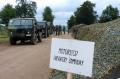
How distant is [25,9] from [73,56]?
73.0 metres

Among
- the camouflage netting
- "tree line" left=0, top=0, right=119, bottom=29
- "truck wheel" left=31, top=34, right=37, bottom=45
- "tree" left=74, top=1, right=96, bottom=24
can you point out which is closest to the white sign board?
the camouflage netting

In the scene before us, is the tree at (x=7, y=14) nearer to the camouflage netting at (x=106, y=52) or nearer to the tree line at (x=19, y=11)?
the tree line at (x=19, y=11)

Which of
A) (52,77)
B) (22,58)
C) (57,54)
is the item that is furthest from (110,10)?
(57,54)

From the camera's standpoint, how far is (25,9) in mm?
79875

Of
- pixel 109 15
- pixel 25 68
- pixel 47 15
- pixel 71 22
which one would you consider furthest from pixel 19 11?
pixel 25 68

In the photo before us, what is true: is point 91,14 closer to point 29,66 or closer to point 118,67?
point 29,66

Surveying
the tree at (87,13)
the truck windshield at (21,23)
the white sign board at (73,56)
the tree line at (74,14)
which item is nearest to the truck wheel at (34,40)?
the truck windshield at (21,23)

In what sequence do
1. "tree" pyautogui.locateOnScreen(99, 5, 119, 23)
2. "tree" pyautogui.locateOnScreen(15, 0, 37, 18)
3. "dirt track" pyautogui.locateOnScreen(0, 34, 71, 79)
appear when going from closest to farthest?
"dirt track" pyautogui.locateOnScreen(0, 34, 71, 79), "tree" pyautogui.locateOnScreen(99, 5, 119, 23), "tree" pyautogui.locateOnScreen(15, 0, 37, 18)

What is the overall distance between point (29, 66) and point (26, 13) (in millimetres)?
62314

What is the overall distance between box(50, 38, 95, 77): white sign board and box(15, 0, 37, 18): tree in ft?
231

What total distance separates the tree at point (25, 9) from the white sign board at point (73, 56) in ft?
231

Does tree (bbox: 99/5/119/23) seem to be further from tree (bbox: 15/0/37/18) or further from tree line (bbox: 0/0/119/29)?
tree (bbox: 15/0/37/18)

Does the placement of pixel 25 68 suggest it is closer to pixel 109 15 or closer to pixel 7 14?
pixel 109 15

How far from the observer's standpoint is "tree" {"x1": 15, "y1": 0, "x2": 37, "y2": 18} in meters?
78.4
